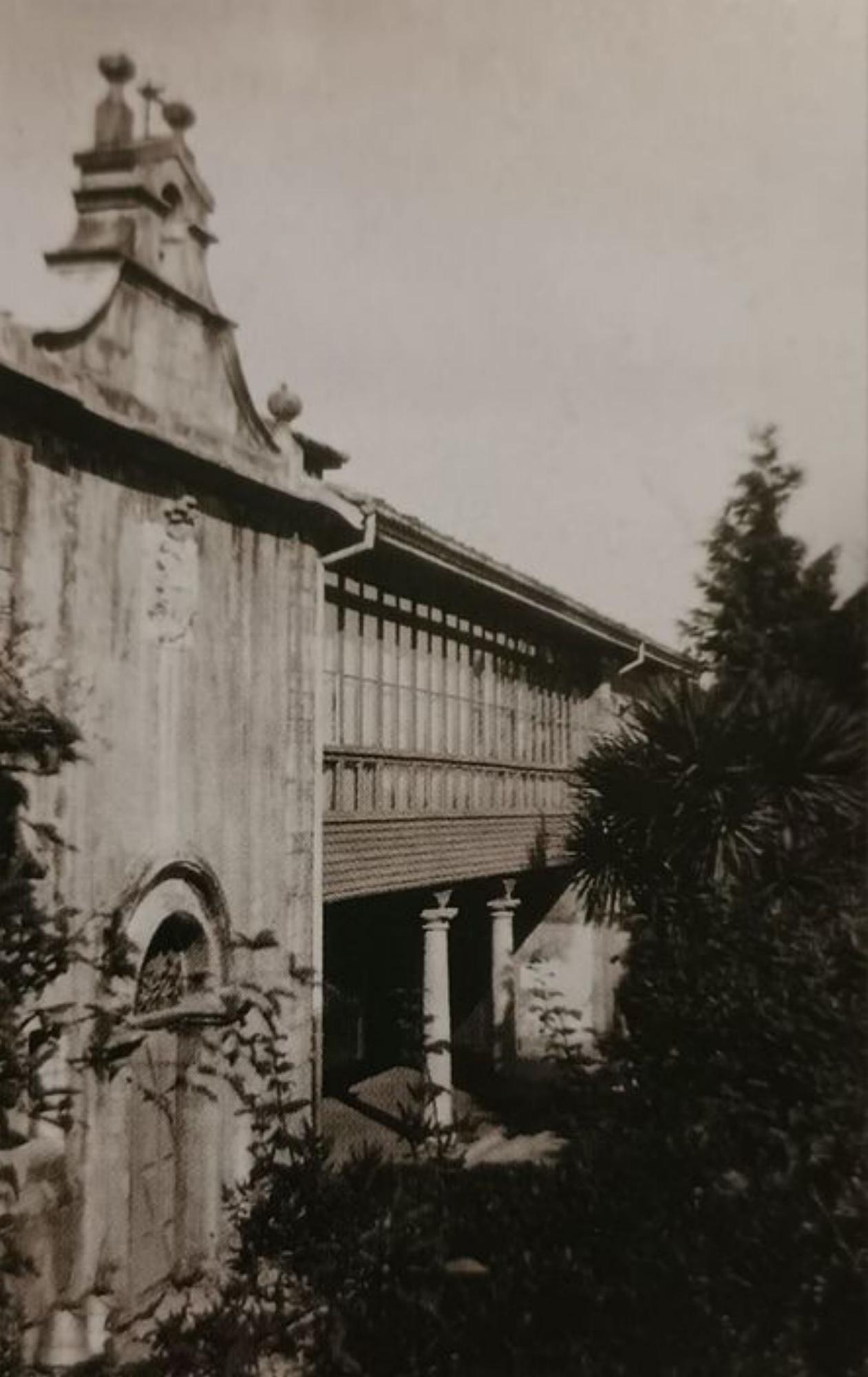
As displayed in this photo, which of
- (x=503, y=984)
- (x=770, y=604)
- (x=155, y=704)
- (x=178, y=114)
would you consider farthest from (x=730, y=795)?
(x=770, y=604)

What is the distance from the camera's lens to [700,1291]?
5.66 m

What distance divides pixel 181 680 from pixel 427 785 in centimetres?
398

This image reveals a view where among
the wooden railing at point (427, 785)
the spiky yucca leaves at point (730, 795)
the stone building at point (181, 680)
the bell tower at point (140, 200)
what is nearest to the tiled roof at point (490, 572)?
the stone building at point (181, 680)

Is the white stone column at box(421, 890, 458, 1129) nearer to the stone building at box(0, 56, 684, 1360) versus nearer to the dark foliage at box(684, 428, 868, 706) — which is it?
the stone building at box(0, 56, 684, 1360)

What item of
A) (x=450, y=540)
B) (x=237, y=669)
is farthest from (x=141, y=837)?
(x=450, y=540)

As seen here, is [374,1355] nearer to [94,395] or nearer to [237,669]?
[237,669]

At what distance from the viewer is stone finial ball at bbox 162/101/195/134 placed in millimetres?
7145

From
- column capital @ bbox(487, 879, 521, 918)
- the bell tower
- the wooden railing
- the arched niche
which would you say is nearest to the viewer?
the bell tower

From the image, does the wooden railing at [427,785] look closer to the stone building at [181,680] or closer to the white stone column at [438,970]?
the stone building at [181,680]

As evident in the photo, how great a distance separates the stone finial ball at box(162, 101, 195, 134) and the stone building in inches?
1.5

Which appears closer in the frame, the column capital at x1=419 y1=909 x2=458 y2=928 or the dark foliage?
the dark foliage

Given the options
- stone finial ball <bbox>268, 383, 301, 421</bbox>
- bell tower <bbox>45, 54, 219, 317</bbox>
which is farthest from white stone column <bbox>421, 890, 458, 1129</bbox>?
bell tower <bbox>45, 54, 219, 317</bbox>

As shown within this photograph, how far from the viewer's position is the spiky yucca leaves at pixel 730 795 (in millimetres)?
8812

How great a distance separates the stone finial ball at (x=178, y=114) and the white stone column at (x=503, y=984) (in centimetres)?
910
